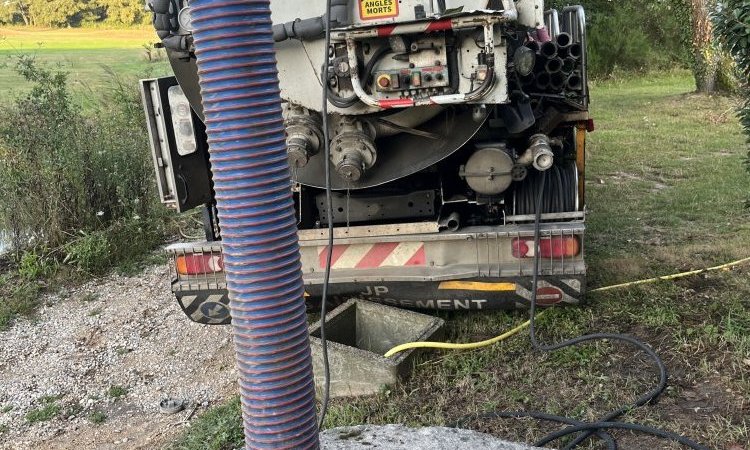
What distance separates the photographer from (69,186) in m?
7.14

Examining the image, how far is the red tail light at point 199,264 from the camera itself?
435 cm

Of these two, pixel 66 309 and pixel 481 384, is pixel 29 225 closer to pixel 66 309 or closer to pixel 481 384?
pixel 66 309

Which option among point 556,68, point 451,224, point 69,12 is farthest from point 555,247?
point 69,12

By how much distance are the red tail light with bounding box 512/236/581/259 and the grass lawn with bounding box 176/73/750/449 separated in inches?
21.1

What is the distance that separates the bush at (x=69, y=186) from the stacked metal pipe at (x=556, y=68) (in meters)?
4.44

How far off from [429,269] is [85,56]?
11.0 m

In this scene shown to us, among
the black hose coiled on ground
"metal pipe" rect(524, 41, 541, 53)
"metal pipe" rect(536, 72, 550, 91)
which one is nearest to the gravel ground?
the black hose coiled on ground

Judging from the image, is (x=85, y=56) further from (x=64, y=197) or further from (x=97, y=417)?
(x=97, y=417)

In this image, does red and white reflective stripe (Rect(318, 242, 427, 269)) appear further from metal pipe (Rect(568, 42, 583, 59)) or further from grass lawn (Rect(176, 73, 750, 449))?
metal pipe (Rect(568, 42, 583, 59))

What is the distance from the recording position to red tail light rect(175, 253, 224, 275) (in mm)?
4348

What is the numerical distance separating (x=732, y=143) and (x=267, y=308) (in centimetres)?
955

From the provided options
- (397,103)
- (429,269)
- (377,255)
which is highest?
(397,103)

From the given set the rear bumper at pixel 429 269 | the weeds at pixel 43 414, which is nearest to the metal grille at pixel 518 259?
the rear bumper at pixel 429 269

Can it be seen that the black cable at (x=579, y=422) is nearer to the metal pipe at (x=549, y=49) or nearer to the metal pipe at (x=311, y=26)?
the metal pipe at (x=549, y=49)
